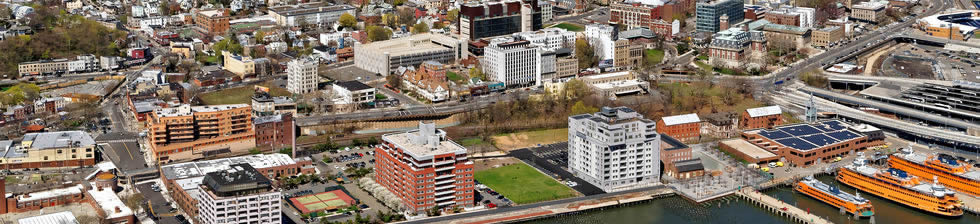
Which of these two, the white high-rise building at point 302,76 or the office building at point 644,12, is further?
the office building at point 644,12

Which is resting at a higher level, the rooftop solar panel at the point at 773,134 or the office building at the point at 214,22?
the office building at the point at 214,22

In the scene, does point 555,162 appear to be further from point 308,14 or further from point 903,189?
point 308,14

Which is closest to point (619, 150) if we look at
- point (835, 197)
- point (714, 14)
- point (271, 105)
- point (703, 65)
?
point (835, 197)

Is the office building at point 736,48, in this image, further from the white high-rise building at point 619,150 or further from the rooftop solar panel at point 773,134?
the white high-rise building at point 619,150

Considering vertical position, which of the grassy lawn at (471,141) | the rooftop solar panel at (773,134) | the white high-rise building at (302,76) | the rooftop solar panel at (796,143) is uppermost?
the white high-rise building at (302,76)

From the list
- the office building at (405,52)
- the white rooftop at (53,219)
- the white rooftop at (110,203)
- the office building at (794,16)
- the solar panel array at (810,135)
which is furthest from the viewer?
the office building at (794,16)

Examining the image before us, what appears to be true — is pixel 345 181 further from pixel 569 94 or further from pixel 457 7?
pixel 457 7

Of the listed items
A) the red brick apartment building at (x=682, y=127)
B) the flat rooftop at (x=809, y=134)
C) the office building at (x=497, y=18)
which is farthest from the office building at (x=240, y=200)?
the office building at (x=497, y=18)
